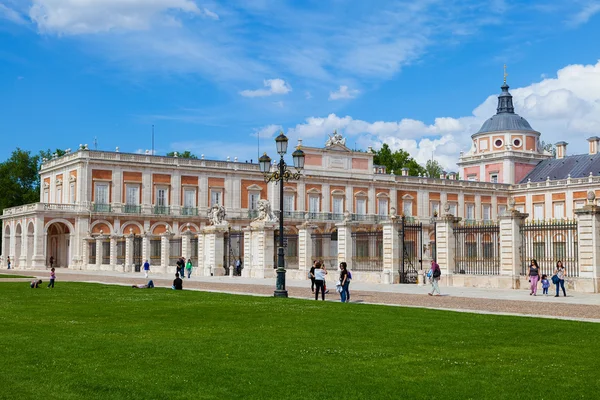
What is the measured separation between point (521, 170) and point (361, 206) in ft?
62.5

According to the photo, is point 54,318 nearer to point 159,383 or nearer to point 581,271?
point 159,383

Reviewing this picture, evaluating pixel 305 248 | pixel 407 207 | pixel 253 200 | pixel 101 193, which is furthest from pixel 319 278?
pixel 407 207

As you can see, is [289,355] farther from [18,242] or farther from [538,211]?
[538,211]

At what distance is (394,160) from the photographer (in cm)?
8588

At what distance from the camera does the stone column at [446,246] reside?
90.7ft

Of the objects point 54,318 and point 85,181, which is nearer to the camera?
point 54,318

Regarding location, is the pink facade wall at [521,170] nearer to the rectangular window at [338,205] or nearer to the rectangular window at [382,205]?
the rectangular window at [382,205]

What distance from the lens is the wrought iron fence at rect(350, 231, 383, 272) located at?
32188 millimetres

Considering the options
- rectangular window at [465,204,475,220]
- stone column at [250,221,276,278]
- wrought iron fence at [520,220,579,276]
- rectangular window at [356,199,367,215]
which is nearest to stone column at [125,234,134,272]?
stone column at [250,221,276,278]

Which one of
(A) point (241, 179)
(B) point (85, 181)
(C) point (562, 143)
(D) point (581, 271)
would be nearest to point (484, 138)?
(C) point (562, 143)

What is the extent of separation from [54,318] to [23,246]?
42882 mm

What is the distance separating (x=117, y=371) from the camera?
812 cm

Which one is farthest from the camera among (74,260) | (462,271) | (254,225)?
(74,260)

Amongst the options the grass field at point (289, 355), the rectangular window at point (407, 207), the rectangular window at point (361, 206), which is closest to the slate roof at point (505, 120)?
the rectangular window at point (407, 207)
